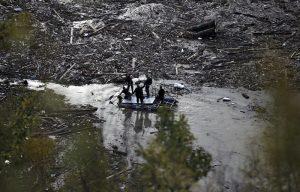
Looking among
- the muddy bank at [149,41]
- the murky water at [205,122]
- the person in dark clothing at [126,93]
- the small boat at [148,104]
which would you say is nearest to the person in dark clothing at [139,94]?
the small boat at [148,104]

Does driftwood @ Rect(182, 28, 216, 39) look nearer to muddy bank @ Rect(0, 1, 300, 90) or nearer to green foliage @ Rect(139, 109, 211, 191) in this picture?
muddy bank @ Rect(0, 1, 300, 90)

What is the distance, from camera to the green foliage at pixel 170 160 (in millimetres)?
6934

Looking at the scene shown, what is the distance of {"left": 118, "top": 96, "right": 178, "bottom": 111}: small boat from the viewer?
56.2 ft

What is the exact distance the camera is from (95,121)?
16.4 metres

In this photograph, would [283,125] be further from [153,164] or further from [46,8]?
[46,8]

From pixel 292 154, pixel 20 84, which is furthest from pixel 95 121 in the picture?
pixel 292 154

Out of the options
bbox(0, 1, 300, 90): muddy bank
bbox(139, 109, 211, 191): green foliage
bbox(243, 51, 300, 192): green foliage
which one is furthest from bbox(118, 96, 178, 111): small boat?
bbox(139, 109, 211, 191): green foliage

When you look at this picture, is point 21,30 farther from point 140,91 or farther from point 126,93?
point 140,91

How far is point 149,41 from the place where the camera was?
76.5 feet

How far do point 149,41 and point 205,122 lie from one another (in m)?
8.21

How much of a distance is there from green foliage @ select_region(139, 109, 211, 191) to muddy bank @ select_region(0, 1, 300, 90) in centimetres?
1190

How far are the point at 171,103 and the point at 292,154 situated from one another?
25.5 ft

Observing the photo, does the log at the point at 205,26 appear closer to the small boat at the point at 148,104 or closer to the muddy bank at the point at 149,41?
the muddy bank at the point at 149,41

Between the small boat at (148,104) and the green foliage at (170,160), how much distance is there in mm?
9314
